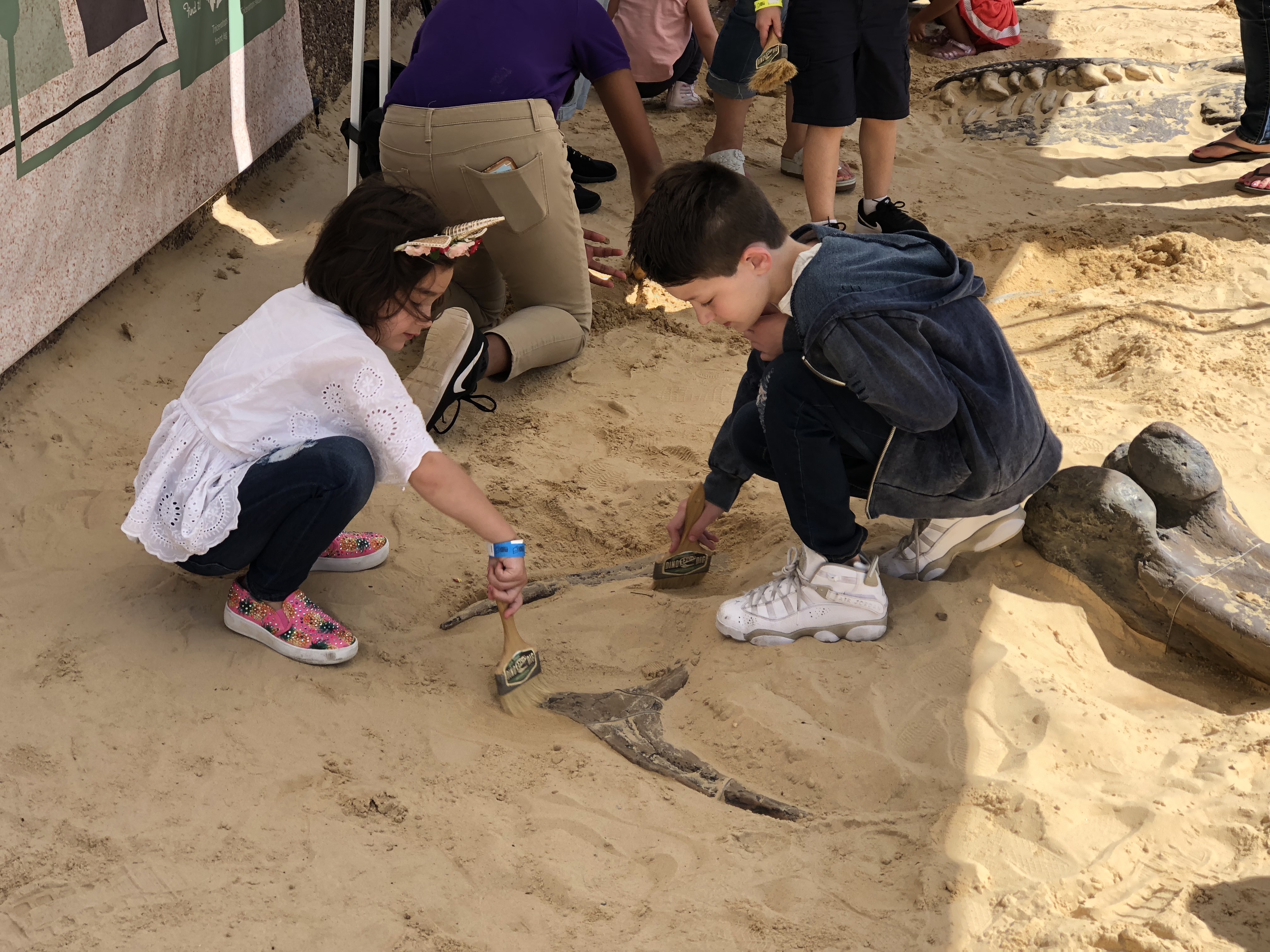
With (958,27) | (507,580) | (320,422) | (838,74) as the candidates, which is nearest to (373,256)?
(320,422)

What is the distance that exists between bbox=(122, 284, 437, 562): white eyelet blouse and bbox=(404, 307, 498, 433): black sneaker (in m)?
0.85

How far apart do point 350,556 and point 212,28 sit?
6.59ft

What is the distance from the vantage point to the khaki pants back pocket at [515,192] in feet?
9.79

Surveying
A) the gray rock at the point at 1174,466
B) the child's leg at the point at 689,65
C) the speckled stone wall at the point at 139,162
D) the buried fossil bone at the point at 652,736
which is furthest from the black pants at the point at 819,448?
the child's leg at the point at 689,65

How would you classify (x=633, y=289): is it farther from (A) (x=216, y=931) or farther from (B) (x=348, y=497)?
(A) (x=216, y=931)

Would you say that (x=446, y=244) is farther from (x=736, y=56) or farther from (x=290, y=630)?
(x=736, y=56)

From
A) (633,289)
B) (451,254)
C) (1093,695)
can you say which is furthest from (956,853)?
(633,289)

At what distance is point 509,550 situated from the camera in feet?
6.40

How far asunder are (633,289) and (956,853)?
2.54 meters

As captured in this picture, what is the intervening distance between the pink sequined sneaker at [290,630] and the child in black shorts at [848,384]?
778 millimetres

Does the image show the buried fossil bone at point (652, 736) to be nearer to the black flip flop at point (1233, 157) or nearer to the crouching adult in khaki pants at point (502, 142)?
the crouching adult in khaki pants at point (502, 142)

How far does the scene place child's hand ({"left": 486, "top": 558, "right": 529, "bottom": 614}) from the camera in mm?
1961

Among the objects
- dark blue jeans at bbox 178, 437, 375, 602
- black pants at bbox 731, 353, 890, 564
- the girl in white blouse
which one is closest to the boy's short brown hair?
black pants at bbox 731, 353, 890, 564

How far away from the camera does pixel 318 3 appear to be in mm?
4309
